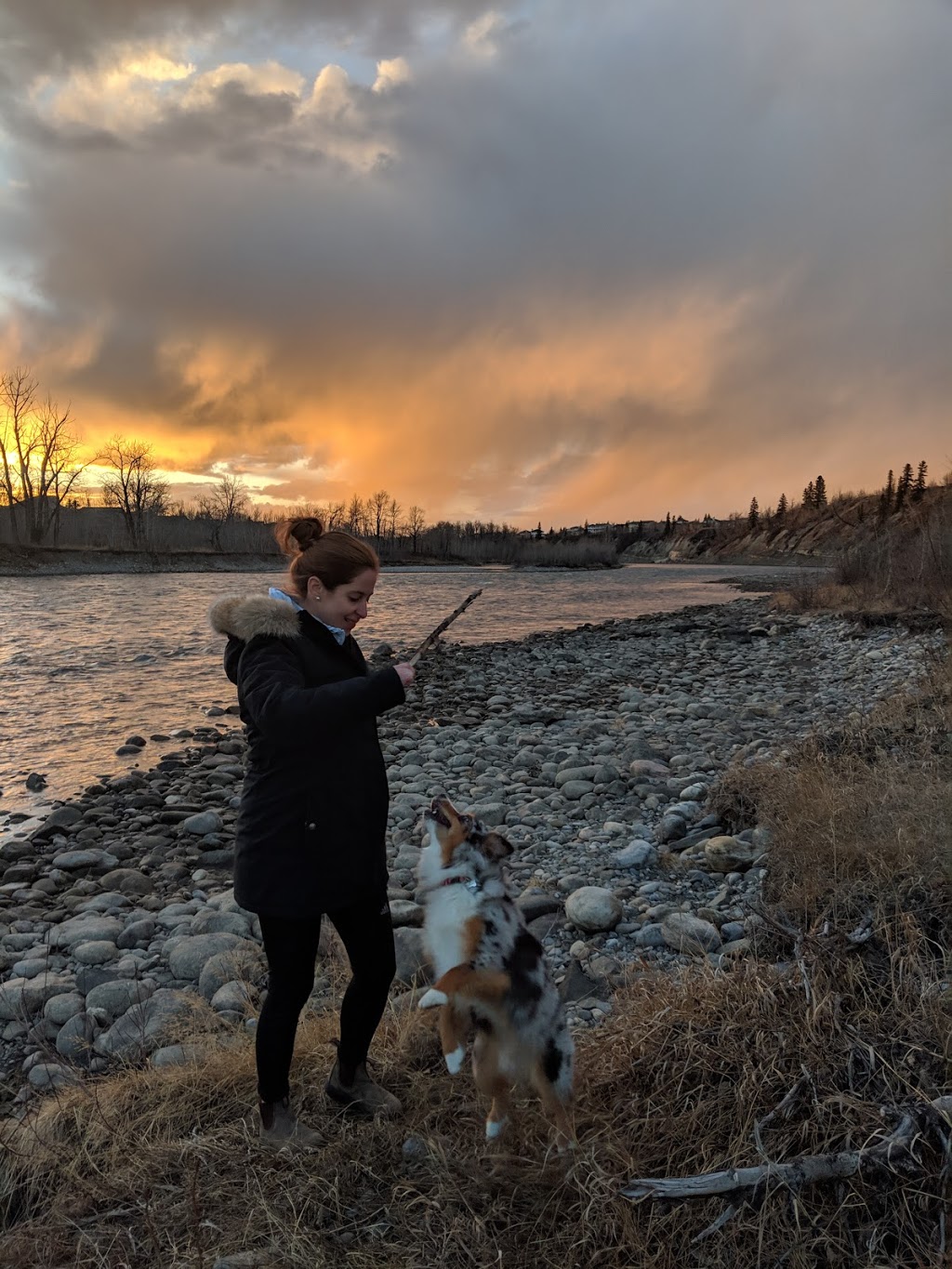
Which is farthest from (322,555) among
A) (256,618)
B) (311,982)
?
(311,982)

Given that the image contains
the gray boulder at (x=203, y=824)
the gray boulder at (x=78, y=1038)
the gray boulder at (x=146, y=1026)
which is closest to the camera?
the gray boulder at (x=146, y=1026)

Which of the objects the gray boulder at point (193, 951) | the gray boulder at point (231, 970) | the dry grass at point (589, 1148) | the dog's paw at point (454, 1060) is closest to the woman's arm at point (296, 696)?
the dog's paw at point (454, 1060)

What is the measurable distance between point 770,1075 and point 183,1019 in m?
3.35

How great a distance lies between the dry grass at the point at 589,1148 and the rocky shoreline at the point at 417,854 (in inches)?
24.1

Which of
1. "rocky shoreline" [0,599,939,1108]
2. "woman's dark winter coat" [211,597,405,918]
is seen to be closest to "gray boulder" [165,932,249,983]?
"rocky shoreline" [0,599,939,1108]

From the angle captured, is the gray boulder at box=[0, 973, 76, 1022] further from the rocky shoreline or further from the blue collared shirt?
the blue collared shirt

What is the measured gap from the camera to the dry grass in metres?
2.29

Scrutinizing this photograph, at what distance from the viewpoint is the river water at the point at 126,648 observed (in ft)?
37.4

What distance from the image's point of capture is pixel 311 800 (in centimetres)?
282

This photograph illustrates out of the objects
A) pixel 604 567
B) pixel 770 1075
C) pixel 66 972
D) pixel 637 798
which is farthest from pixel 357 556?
pixel 604 567

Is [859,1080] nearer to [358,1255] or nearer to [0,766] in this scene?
[358,1255]

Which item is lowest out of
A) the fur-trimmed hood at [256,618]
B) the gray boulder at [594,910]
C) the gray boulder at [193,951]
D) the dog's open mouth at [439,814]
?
the gray boulder at [193,951]

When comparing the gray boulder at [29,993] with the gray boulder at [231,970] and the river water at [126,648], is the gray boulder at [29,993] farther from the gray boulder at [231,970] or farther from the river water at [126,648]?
the river water at [126,648]

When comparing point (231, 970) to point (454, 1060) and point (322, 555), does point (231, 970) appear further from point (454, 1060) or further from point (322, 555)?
point (322, 555)
